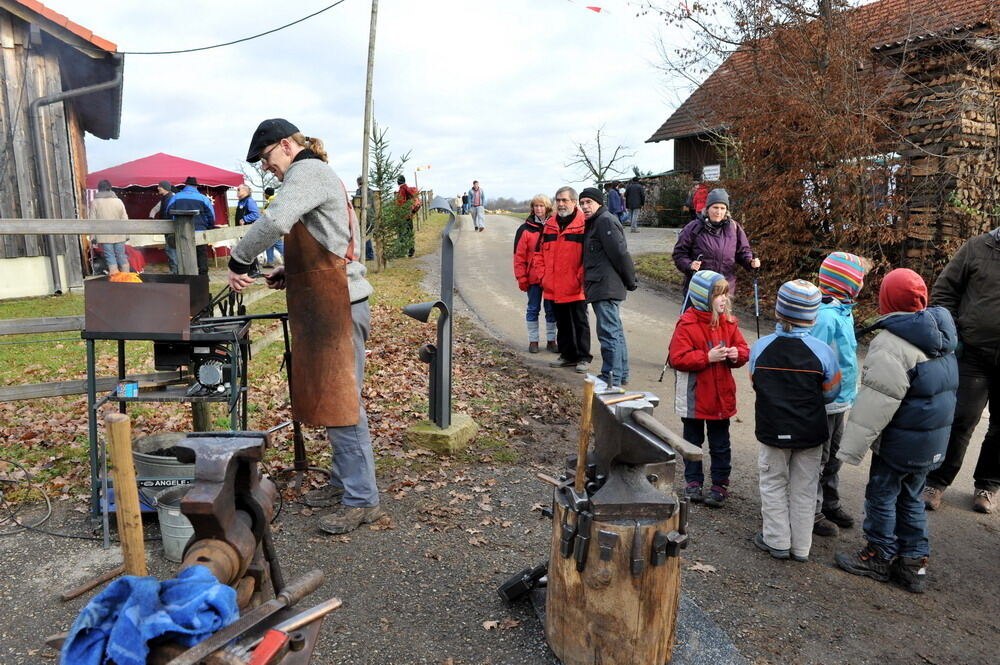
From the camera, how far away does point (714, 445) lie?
15.6 ft

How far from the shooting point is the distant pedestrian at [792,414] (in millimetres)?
3914

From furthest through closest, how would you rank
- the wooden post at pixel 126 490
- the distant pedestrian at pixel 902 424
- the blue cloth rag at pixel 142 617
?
the distant pedestrian at pixel 902 424 < the wooden post at pixel 126 490 < the blue cloth rag at pixel 142 617

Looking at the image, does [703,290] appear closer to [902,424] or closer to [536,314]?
[902,424]

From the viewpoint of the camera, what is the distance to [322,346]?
13.0ft

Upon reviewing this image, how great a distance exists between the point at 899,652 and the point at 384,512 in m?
2.82

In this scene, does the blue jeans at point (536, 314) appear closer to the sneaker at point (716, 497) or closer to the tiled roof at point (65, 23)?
the sneaker at point (716, 497)

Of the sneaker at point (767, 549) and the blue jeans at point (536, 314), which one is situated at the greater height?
the blue jeans at point (536, 314)

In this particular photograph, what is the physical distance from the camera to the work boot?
3.85 meters


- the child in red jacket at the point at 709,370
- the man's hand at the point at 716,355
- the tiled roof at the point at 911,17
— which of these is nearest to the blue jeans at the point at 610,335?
the child in red jacket at the point at 709,370

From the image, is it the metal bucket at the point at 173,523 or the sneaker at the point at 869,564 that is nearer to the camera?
the metal bucket at the point at 173,523

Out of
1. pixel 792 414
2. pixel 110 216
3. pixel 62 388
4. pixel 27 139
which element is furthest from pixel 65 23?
pixel 792 414

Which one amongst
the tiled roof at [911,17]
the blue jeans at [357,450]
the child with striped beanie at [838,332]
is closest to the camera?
the blue jeans at [357,450]

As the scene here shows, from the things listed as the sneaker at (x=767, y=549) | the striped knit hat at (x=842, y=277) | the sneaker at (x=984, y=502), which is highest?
the striped knit hat at (x=842, y=277)

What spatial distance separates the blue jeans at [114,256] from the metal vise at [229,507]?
12.7 m
